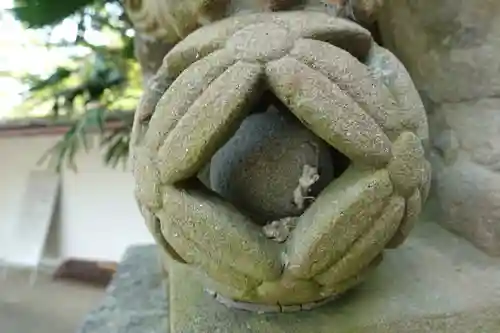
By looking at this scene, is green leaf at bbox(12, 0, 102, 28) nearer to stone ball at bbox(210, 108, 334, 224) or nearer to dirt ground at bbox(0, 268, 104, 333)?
stone ball at bbox(210, 108, 334, 224)

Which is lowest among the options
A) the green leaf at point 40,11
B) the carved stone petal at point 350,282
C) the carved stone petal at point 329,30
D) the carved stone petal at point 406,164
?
the green leaf at point 40,11

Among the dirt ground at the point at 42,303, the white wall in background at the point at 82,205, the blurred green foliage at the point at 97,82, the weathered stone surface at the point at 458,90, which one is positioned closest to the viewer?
the weathered stone surface at the point at 458,90

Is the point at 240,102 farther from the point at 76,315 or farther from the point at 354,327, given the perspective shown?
the point at 76,315

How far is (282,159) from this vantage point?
0.49 meters

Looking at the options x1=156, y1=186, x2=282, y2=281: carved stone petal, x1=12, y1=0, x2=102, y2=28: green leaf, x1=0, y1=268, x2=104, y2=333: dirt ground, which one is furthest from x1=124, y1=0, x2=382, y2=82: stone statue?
x1=0, y1=268, x2=104, y2=333: dirt ground

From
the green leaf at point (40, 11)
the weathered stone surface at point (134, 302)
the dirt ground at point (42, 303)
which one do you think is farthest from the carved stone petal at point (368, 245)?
the dirt ground at point (42, 303)

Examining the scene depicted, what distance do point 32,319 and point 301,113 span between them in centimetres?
155

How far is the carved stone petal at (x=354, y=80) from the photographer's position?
0.46 meters

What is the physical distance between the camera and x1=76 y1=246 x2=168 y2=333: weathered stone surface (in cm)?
64

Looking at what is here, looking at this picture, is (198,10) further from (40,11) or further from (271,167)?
(40,11)

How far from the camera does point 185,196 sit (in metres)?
0.46

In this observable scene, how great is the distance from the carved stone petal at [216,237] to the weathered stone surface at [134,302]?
0.63 feet

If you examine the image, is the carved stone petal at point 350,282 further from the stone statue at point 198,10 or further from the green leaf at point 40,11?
the green leaf at point 40,11

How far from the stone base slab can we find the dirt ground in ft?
4.22
